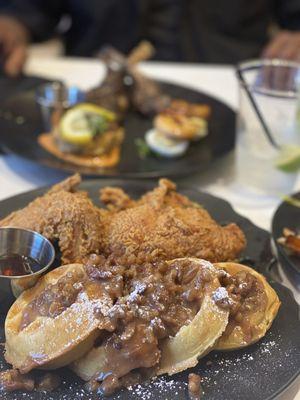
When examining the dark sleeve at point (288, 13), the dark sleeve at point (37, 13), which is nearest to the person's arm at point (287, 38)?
the dark sleeve at point (288, 13)

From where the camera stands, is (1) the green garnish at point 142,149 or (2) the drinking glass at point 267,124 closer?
(2) the drinking glass at point 267,124

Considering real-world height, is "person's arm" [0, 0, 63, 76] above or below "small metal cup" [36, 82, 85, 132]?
above

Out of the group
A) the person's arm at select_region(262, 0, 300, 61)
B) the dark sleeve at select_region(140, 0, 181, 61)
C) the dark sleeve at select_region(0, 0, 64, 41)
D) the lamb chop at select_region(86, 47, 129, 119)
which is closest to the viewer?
the lamb chop at select_region(86, 47, 129, 119)

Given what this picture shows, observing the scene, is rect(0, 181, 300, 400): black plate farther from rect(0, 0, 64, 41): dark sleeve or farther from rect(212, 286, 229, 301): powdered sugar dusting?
rect(0, 0, 64, 41): dark sleeve

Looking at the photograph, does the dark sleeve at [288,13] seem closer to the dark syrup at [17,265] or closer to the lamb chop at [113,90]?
the lamb chop at [113,90]

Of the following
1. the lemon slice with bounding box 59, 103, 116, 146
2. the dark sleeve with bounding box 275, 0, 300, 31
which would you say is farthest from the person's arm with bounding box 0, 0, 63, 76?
the dark sleeve with bounding box 275, 0, 300, 31

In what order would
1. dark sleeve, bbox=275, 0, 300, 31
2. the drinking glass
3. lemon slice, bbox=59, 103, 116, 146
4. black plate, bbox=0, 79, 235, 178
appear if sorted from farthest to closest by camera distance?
1. dark sleeve, bbox=275, 0, 300, 31
2. lemon slice, bbox=59, 103, 116, 146
3. black plate, bbox=0, 79, 235, 178
4. the drinking glass

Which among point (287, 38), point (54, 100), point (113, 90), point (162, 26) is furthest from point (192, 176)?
point (162, 26)

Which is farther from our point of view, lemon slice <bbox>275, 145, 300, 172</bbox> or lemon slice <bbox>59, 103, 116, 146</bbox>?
lemon slice <bbox>59, 103, 116, 146</bbox>
